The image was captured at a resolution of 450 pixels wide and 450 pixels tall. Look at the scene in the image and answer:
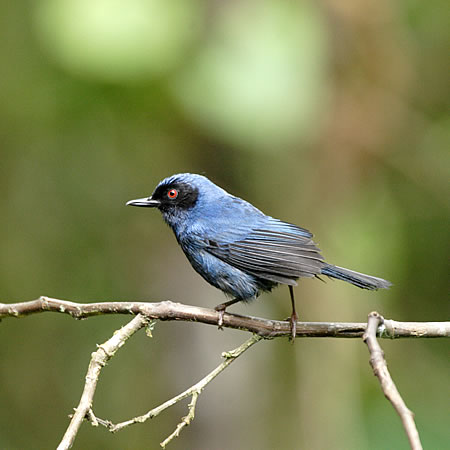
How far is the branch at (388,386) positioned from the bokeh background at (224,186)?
8.10 feet

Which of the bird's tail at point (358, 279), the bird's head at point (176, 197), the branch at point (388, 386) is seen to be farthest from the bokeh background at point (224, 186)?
the branch at point (388, 386)

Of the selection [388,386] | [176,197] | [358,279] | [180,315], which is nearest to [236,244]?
[176,197]

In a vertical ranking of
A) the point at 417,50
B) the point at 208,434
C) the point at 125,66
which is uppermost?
the point at 417,50

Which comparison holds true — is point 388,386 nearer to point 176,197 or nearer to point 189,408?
point 189,408

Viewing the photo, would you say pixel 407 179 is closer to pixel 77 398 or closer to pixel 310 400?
pixel 310 400

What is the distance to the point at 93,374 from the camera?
2480 millimetres

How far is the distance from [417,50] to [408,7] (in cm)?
Answer: 35

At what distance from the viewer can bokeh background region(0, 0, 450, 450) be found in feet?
14.5

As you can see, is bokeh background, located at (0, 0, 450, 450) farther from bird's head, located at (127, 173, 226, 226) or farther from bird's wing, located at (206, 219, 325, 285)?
bird's wing, located at (206, 219, 325, 285)

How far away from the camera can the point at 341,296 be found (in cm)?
513

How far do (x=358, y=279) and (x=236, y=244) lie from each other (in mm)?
722

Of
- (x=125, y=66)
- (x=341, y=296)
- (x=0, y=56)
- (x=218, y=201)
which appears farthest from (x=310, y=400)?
(x=0, y=56)

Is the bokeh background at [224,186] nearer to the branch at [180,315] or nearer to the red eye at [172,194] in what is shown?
the red eye at [172,194]

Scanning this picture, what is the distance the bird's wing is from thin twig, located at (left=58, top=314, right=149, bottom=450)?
105 centimetres
